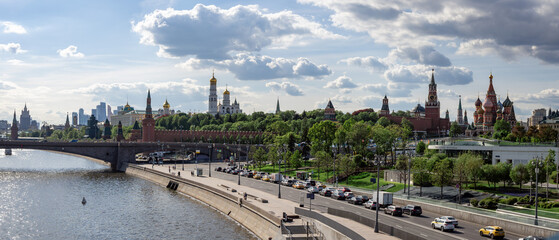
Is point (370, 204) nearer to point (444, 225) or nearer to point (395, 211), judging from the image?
point (395, 211)

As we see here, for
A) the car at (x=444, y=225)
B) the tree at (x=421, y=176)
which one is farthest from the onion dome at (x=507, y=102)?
the car at (x=444, y=225)

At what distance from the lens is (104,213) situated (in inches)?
2653

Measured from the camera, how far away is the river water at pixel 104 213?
55250 millimetres

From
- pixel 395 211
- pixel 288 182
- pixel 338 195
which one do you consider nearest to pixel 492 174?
pixel 338 195

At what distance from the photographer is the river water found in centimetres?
5525

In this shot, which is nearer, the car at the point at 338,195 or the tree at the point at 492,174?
the car at the point at 338,195

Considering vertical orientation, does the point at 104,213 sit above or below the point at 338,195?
below

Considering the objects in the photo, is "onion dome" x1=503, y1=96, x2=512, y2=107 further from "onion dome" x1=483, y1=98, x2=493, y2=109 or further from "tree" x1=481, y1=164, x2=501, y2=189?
"tree" x1=481, y1=164, x2=501, y2=189

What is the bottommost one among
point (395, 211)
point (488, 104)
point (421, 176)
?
point (395, 211)

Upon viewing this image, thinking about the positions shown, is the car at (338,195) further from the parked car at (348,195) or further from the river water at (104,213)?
the river water at (104,213)

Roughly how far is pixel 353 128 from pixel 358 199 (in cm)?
5144

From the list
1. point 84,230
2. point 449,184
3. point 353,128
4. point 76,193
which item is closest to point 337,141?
point 353,128

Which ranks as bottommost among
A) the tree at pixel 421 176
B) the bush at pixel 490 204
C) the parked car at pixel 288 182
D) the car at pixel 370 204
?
the parked car at pixel 288 182

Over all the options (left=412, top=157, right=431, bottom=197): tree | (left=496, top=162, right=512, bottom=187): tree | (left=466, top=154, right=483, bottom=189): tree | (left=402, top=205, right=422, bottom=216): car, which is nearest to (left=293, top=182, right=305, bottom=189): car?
(left=412, top=157, right=431, bottom=197): tree
